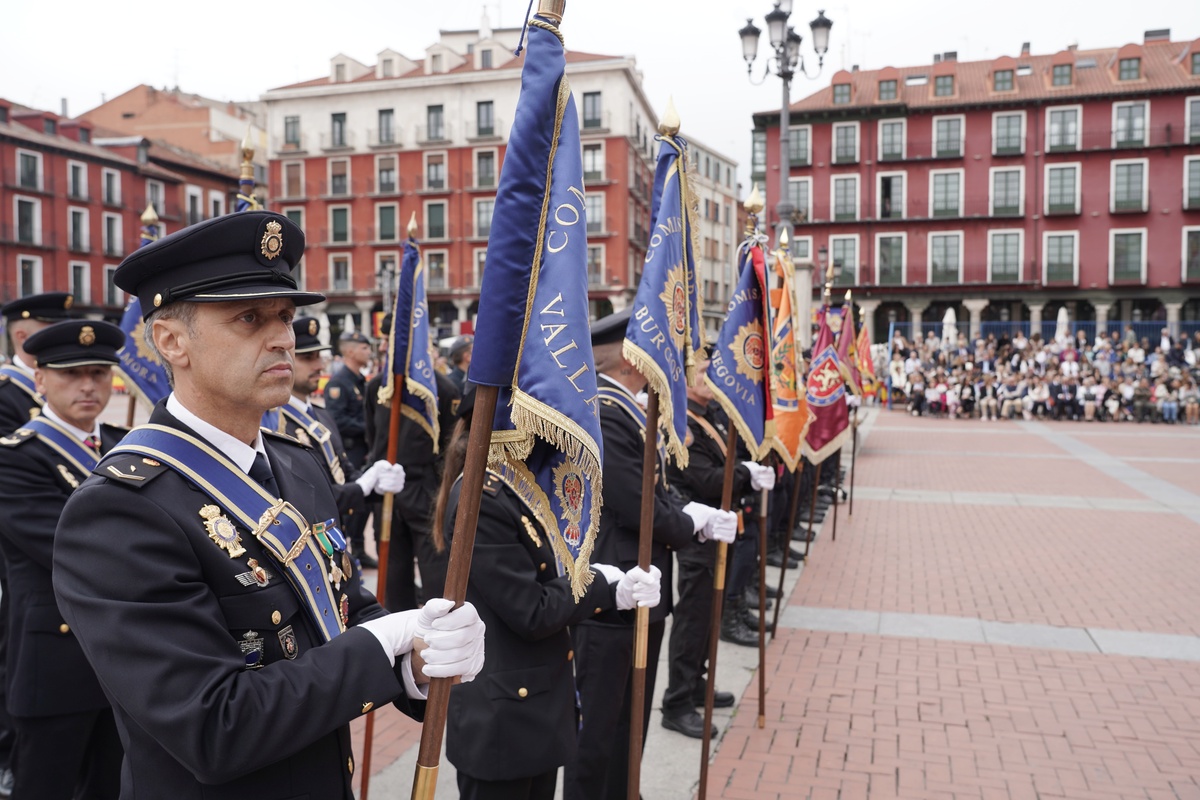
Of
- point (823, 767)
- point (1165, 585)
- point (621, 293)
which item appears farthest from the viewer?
point (621, 293)

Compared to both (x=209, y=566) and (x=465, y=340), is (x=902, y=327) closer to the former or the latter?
(x=465, y=340)

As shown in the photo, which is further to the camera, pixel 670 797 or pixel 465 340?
pixel 465 340

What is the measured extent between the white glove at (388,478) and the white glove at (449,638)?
12.5 ft

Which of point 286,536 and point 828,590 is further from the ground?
point 286,536

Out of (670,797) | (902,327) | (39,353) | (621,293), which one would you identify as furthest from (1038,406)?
(39,353)

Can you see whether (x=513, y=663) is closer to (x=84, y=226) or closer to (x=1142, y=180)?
(x=1142, y=180)

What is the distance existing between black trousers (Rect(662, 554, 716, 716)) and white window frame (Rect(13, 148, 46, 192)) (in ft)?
154

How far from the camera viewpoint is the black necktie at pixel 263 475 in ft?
7.13

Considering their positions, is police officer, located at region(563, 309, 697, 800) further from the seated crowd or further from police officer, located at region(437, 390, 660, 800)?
the seated crowd

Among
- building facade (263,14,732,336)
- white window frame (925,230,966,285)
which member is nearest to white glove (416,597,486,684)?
building facade (263,14,732,336)

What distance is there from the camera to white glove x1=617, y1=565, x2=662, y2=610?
3396 millimetres

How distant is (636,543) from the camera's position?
4090 mm

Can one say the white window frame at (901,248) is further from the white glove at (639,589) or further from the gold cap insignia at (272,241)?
the gold cap insignia at (272,241)

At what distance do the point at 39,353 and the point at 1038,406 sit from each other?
27986mm
